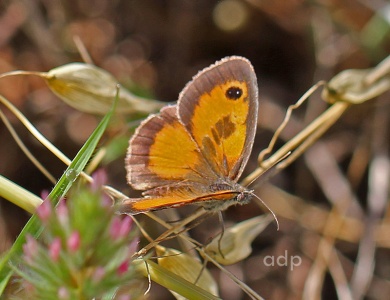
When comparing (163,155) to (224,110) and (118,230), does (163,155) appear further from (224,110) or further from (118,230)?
(118,230)

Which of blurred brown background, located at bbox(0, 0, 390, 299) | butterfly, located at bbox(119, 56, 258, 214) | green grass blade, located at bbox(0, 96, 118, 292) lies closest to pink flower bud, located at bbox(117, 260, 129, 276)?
green grass blade, located at bbox(0, 96, 118, 292)

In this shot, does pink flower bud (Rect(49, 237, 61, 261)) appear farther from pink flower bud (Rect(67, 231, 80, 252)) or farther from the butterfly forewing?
the butterfly forewing

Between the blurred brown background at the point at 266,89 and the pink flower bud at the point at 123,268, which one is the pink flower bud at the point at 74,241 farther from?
the blurred brown background at the point at 266,89

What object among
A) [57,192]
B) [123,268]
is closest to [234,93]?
[57,192]

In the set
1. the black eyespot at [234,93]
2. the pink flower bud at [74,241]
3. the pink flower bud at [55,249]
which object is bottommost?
the pink flower bud at [55,249]

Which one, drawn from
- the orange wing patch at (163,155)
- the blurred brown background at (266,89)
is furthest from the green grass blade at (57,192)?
the blurred brown background at (266,89)

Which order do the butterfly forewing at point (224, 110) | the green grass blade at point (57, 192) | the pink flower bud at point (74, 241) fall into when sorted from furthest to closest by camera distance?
the butterfly forewing at point (224, 110) < the green grass blade at point (57, 192) < the pink flower bud at point (74, 241)

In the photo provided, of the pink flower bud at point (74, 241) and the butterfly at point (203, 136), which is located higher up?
the butterfly at point (203, 136)
